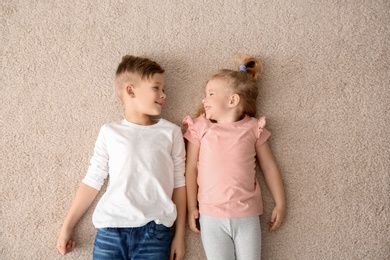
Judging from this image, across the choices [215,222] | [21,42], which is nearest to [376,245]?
[215,222]

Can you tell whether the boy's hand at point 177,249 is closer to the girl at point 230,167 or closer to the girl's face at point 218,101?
the girl at point 230,167

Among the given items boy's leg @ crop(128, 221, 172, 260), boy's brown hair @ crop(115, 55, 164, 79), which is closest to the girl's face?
boy's brown hair @ crop(115, 55, 164, 79)

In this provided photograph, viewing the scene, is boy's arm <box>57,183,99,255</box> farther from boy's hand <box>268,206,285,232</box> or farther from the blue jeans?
boy's hand <box>268,206,285,232</box>

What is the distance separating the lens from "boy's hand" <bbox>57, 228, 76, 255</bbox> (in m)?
1.22

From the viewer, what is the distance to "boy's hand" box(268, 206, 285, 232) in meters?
1.24

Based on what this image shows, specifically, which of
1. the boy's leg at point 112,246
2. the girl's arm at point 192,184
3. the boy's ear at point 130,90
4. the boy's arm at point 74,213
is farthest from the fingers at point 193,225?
the boy's ear at point 130,90

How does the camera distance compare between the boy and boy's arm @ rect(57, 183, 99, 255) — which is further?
boy's arm @ rect(57, 183, 99, 255)

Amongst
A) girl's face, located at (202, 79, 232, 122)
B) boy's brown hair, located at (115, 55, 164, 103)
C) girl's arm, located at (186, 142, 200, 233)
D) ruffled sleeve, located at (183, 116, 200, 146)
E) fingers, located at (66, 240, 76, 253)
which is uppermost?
boy's brown hair, located at (115, 55, 164, 103)

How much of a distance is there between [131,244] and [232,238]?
374 millimetres

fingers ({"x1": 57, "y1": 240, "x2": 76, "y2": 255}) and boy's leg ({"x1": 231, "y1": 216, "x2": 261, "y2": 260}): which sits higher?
boy's leg ({"x1": 231, "y1": 216, "x2": 261, "y2": 260})

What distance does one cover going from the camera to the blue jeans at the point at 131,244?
111 centimetres

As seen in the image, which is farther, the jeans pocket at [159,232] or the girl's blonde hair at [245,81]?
the girl's blonde hair at [245,81]

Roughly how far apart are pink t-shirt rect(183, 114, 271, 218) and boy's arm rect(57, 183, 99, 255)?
447 mm

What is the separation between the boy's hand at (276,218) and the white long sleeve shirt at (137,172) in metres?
0.39
